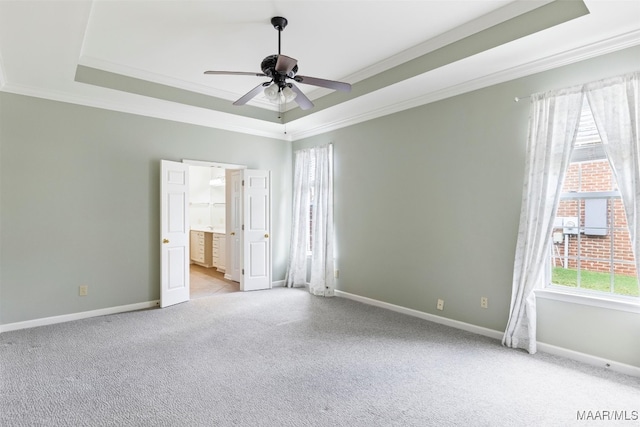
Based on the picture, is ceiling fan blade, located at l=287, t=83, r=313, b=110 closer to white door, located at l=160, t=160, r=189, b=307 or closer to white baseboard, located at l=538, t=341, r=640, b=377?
white door, located at l=160, t=160, r=189, b=307

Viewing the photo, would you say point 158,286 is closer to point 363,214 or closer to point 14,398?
point 14,398

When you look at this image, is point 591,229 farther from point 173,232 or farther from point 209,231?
point 209,231

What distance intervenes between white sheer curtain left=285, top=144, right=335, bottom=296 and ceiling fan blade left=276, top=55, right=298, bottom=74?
2762 mm

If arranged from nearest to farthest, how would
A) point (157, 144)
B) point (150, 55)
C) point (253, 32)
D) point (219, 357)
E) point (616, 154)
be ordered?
point (616, 154) → point (219, 357) → point (253, 32) → point (150, 55) → point (157, 144)

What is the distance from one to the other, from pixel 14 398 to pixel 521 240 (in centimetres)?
444

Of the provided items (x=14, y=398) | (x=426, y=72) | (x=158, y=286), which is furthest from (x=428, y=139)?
(x=14, y=398)

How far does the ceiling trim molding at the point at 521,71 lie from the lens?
283cm

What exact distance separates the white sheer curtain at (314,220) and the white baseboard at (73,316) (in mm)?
2355

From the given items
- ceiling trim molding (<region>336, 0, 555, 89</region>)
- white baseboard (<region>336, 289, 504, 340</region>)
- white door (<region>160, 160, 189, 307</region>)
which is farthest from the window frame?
white door (<region>160, 160, 189, 307</region>)

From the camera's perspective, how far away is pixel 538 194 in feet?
10.6

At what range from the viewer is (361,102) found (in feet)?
15.0

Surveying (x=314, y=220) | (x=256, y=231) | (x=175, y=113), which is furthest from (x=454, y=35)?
(x=256, y=231)

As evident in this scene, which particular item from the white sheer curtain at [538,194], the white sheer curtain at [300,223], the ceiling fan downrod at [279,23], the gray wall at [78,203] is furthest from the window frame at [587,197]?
the gray wall at [78,203]

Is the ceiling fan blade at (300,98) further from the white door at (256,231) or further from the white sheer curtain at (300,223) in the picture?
the white door at (256,231)
